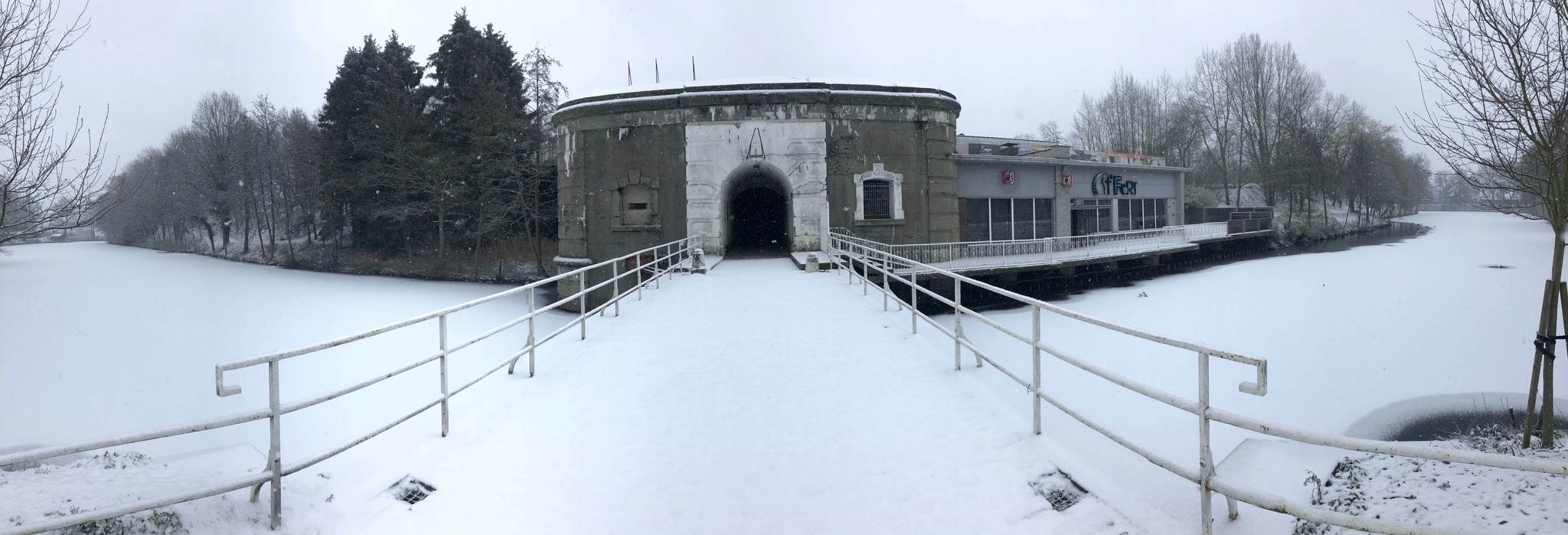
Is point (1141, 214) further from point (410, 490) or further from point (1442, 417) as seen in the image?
point (410, 490)

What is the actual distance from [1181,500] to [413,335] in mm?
28550

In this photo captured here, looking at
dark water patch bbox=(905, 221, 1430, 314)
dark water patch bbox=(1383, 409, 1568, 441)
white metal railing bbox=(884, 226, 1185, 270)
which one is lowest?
dark water patch bbox=(1383, 409, 1568, 441)

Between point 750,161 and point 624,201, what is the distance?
13.2 feet

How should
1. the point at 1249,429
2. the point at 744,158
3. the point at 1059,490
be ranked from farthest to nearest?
the point at 744,158 < the point at 1059,490 < the point at 1249,429

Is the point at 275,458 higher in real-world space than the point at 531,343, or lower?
lower

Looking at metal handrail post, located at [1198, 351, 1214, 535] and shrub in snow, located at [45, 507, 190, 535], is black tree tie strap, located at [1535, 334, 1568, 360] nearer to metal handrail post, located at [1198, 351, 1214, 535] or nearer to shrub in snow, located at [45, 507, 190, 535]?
metal handrail post, located at [1198, 351, 1214, 535]

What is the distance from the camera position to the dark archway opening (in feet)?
96.7

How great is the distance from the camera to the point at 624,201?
22.3 metres

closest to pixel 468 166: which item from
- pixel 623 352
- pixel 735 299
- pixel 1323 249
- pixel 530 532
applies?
pixel 735 299

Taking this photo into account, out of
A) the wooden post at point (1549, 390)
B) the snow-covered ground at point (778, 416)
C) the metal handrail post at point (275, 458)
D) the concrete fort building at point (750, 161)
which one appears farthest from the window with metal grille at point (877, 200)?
the metal handrail post at point (275, 458)

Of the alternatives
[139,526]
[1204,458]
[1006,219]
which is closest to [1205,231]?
[1006,219]

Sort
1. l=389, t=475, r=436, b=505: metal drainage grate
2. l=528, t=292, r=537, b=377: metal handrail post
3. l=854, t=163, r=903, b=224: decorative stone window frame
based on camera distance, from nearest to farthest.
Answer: l=389, t=475, r=436, b=505: metal drainage grate → l=528, t=292, r=537, b=377: metal handrail post → l=854, t=163, r=903, b=224: decorative stone window frame

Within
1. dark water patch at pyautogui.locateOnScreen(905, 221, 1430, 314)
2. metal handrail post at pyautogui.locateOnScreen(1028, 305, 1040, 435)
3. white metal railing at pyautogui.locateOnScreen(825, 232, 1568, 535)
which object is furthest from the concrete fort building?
white metal railing at pyautogui.locateOnScreen(825, 232, 1568, 535)

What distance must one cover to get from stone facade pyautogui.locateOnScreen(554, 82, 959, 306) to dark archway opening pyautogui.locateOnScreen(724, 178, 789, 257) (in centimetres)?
631
